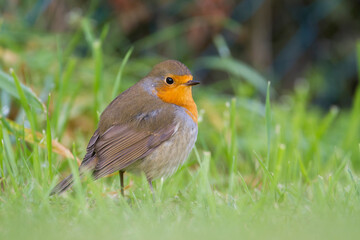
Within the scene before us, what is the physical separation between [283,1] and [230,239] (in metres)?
4.55

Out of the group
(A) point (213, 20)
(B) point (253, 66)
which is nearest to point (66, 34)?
(A) point (213, 20)

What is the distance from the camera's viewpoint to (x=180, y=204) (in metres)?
2.54

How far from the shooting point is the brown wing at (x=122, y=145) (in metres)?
2.80

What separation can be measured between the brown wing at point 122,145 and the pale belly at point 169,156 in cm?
3

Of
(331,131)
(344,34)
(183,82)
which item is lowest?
(331,131)

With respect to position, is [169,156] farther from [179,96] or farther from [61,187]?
[61,187]

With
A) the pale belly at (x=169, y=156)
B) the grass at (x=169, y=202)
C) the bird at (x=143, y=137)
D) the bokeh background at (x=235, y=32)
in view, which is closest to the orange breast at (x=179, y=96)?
the bird at (x=143, y=137)

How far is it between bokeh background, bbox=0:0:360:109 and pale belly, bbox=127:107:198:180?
2.09 metres

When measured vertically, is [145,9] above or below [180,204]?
above

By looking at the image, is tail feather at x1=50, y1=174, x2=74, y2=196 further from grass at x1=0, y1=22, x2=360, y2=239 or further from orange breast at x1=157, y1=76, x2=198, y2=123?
orange breast at x1=157, y1=76, x2=198, y2=123

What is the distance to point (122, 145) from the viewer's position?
289 cm

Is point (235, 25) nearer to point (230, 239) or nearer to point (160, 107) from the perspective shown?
point (160, 107)

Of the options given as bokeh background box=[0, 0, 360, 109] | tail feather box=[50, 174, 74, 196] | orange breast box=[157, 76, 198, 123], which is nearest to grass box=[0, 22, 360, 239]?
tail feather box=[50, 174, 74, 196]

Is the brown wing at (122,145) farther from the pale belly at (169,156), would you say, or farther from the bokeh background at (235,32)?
the bokeh background at (235,32)
